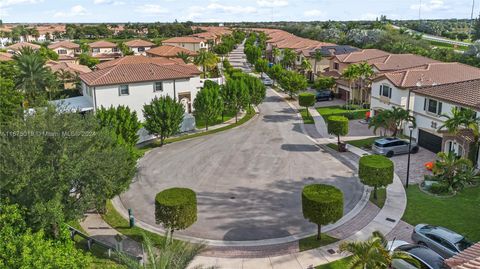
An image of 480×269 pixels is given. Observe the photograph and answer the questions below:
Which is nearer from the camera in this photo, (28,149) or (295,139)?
(28,149)

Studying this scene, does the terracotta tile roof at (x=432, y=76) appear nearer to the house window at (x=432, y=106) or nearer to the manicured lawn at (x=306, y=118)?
the house window at (x=432, y=106)

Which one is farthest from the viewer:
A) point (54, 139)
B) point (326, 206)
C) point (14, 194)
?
point (326, 206)

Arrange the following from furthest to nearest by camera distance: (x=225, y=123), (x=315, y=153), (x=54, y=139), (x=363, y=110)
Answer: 1. (x=363, y=110)
2. (x=225, y=123)
3. (x=315, y=153)
4. (x=54, y=139)

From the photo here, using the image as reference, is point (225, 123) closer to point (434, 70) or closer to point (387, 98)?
point (387, 98)

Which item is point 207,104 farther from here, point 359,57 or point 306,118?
point 359,57

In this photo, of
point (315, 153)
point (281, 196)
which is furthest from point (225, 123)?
point (281, 196)

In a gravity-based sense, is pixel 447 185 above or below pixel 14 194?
below

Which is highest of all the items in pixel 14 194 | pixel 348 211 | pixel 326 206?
pixel 14 194
